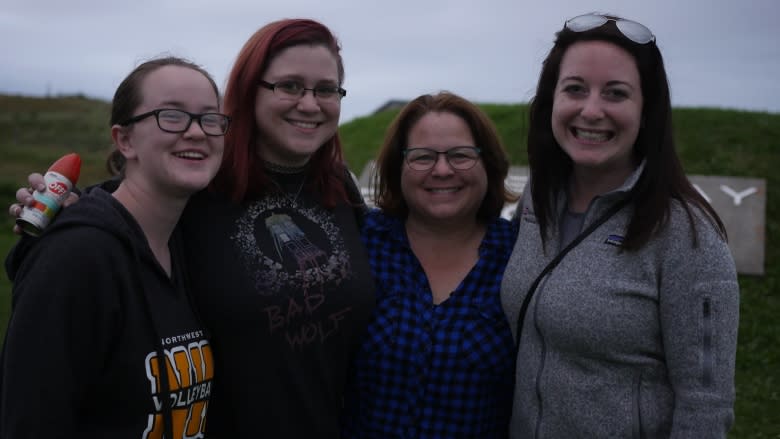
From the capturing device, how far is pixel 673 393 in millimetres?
2801

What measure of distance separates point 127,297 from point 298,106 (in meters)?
1.18

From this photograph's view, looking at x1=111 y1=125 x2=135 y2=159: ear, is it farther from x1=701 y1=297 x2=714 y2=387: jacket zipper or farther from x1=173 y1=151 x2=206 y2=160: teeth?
x1=701 y1=297 x2=714 y2=387: jacket zipper

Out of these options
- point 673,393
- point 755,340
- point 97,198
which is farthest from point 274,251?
point 755,340

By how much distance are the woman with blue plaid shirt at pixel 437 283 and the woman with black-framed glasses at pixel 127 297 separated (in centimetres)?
86

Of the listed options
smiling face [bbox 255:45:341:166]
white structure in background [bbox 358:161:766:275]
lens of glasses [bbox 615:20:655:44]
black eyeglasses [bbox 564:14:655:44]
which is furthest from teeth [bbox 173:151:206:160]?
white structure in background [bbox 358:161:766:275]

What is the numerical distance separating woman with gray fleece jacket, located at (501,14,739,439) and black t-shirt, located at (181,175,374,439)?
31.8 inches

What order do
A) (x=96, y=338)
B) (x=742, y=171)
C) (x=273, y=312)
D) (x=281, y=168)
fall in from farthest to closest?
1. (x=742, y=171)
2. (x=281, y=168)
3. (x=273, y=312)
4. (x=96, y=338)

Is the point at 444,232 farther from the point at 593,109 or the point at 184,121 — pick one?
the point at 184,121

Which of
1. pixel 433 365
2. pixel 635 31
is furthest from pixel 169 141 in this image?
pixel 635 31

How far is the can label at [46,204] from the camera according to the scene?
8.73 ft

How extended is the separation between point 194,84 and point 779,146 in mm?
12456

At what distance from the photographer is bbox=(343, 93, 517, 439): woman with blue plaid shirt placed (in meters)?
3.31

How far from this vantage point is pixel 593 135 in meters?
2.98

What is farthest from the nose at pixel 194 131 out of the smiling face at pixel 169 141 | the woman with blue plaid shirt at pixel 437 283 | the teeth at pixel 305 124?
the woman with blue plaid shirt at pixel 437 283
